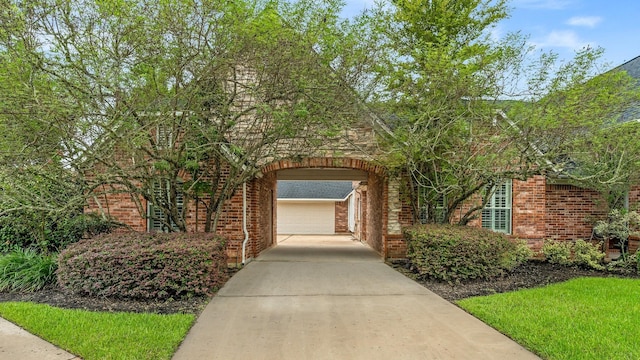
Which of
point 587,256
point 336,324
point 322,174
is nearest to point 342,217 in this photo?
point 322,174

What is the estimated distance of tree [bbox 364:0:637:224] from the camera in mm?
8477

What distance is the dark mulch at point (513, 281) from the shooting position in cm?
767

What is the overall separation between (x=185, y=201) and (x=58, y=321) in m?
4.00

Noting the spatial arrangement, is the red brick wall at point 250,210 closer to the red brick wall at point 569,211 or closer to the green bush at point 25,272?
the green bush at point 25,272

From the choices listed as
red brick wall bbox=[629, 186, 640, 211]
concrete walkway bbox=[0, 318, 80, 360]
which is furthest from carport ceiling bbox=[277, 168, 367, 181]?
concrete walkway bbox=[0, 318, 80, 360]

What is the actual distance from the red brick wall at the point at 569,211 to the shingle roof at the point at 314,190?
13.1 meters

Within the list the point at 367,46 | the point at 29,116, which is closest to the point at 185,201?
the point at 29,116

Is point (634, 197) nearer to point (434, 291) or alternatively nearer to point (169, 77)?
point (434, 291)

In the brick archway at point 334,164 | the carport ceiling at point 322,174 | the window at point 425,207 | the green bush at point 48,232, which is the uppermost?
the brick archway at point 334,164

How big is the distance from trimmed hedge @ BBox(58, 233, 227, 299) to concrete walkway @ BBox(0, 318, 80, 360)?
1.44m

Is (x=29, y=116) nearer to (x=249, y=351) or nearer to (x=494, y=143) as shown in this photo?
(x=249, y=351)

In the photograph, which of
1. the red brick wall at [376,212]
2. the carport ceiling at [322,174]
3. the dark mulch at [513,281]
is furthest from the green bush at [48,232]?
the carport ceiling at [322,174]

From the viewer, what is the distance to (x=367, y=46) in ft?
27.3

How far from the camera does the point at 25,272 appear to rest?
301 inches
